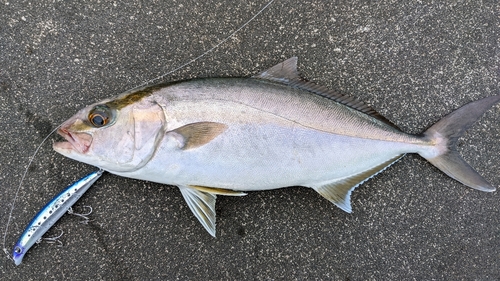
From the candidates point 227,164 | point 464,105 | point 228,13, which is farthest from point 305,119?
point 464,105

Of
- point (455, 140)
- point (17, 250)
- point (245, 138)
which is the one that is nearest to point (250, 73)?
point (245, 138)

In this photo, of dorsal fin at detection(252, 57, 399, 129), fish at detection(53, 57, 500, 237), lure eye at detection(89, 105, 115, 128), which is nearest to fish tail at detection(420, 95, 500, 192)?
fish at detection(53, 57, 500, 237)

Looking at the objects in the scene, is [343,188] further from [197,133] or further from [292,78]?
[197,133]

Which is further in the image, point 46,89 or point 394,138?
point 46,89

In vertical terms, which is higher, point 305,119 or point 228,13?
point 228,13

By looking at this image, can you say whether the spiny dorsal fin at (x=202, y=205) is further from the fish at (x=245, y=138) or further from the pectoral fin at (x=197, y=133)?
the pectoral fin at (x=197, y=133)

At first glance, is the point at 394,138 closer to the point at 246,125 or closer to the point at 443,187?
the point at 443,187

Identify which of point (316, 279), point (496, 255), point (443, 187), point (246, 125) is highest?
point (246, 125)
